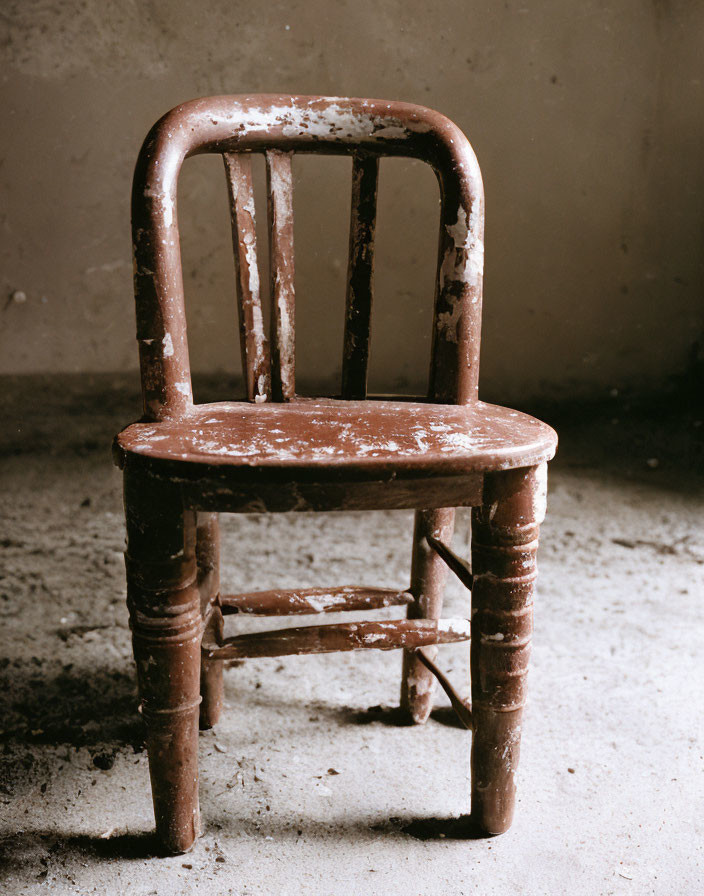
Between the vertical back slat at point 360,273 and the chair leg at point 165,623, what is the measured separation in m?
0.37

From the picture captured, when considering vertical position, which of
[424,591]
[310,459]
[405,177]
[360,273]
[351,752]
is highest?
[405,177]

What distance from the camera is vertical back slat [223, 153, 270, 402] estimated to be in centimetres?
103

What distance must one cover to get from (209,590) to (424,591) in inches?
12.3

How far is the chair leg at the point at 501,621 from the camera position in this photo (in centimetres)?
83

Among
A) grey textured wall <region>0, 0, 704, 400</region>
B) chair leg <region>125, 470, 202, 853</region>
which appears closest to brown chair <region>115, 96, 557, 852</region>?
chair leg <region>125, 470, 202, 853</region>

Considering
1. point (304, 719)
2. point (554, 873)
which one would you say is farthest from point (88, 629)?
point (554, 873)

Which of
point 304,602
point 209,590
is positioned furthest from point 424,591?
point 209,590

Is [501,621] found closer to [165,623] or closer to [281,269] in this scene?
[165,623]

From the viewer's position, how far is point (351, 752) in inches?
43.7

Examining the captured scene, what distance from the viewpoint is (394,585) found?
5.50ft

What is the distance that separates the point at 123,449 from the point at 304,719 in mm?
604

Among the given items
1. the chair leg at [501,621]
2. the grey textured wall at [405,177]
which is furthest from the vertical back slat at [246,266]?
the grey textured wall at [405,177]

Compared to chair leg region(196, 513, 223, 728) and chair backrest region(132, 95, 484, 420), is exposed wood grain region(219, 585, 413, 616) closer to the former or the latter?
chair leg region(196, 513, 223, 728)

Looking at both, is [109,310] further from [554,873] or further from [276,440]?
[554,873]
